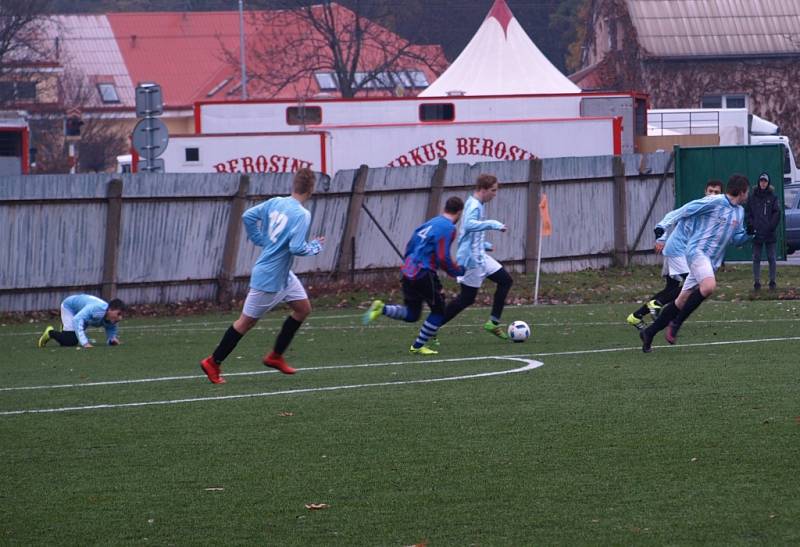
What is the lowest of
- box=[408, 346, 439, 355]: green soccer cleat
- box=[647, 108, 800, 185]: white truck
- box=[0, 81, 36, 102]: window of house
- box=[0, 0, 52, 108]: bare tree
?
box=[408, 346, 439, 355]: green soccer cleat

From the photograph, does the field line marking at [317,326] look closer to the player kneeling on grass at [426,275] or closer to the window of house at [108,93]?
the player kneeling on grass at [426,275]

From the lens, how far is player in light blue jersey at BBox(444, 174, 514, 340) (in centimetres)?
1514

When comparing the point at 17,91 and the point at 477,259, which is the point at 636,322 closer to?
the point at 477,259

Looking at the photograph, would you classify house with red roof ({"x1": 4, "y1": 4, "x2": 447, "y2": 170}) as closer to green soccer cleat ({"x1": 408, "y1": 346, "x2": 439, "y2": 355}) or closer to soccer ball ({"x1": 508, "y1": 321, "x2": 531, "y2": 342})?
soccer ball ({"x1": 508, "y1": 321, "x2": 531, "y2": 342})

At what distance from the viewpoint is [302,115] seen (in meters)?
27.0

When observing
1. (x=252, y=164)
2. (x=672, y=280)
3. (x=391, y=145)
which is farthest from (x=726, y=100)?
(x=672, y=280)

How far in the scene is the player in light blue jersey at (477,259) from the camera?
1514 centimetres

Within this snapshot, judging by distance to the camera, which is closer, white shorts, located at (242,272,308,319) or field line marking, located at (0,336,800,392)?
white shorts, located at (242,272,308,319)

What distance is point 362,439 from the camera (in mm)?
8961

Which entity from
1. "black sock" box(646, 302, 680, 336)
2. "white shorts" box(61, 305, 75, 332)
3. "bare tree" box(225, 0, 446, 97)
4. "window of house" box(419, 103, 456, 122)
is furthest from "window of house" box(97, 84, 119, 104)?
"black sock" box(646, 302, 680, 336)

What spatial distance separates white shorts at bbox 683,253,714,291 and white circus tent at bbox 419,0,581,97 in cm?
2089

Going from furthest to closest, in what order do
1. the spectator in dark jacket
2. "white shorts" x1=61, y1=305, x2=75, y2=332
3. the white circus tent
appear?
1. the white circus tent
2. the spectator in dark jacket
3. "white shorts" x1=61, y1=305, x2=75, y2=332

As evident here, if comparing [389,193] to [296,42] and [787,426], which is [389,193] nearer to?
[787,426]

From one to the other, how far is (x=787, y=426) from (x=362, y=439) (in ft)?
8.60
